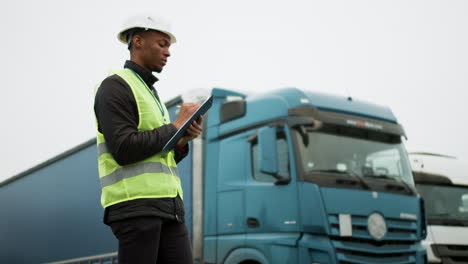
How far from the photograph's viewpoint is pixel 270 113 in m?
5.52

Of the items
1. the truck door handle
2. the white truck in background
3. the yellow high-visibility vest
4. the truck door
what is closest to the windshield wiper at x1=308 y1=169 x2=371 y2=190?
the truck door

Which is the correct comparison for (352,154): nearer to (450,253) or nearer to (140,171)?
(450,253)

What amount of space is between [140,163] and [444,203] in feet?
23.8

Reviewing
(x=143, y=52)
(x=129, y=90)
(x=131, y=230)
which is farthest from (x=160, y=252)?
(x=143, y=52)

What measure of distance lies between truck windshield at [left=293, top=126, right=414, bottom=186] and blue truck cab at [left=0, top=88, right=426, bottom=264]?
0.04 feet

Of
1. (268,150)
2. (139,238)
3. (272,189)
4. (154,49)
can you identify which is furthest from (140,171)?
(272,189)

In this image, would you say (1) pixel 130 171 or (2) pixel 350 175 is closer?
(1) pixel 130 171

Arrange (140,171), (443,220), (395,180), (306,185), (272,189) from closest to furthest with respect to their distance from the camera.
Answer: (140,171)
(306,185)
(272,189)
(395,180)
(443,220)

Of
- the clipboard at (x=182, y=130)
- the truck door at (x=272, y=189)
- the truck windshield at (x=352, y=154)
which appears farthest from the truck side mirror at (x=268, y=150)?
A: the clipboard at (x=182, y=130)

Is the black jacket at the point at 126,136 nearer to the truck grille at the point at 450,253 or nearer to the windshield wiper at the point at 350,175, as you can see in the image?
the windshield wiper at the point at 350,175

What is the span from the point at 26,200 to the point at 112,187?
336 inches

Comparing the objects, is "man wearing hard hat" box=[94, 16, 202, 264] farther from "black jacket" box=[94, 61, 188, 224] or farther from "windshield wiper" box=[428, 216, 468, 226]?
"windshield wiper" box=[428, 216, 468, 226]

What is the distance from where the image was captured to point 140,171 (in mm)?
1954

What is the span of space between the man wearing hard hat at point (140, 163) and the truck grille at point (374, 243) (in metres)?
3.17
